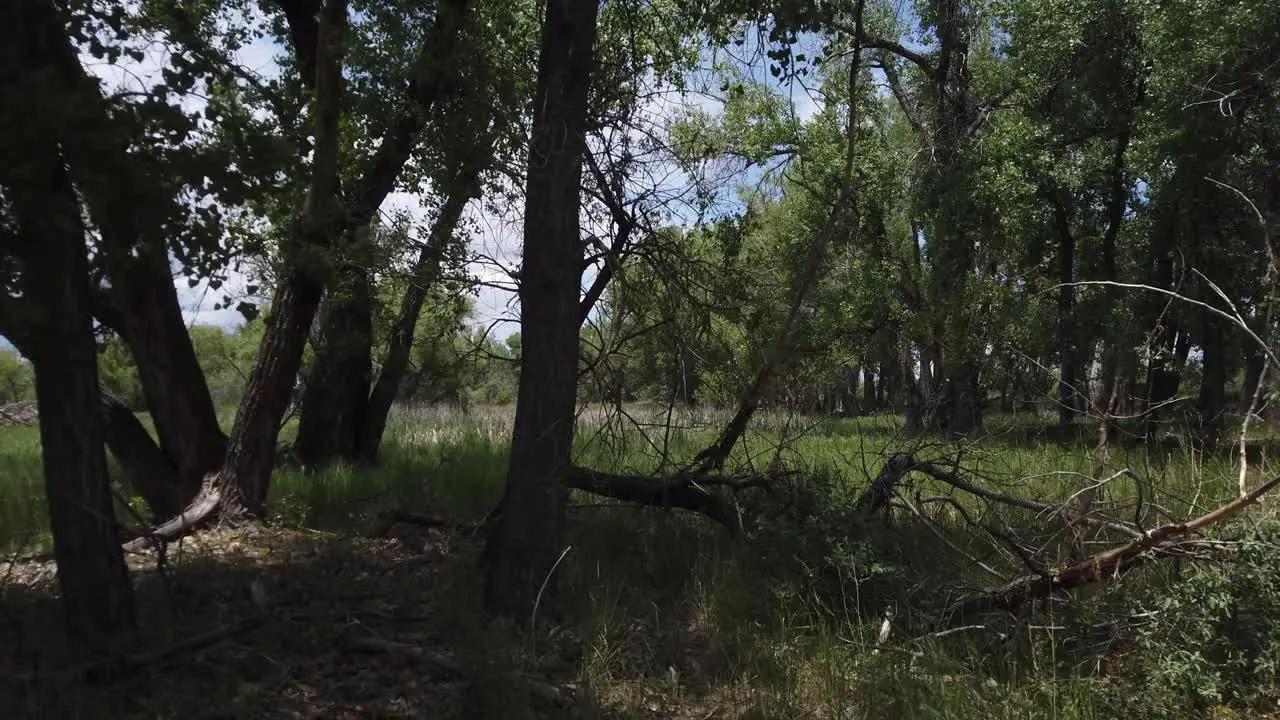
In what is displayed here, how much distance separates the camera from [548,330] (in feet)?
18.2

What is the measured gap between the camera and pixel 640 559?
22.1 feet

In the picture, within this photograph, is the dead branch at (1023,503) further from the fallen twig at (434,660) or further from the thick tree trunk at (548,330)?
the fallen twig at (434,660)

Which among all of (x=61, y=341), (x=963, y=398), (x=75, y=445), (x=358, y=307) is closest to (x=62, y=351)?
(x=61, y=341)

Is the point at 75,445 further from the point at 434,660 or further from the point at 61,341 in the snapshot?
the point at 434,660

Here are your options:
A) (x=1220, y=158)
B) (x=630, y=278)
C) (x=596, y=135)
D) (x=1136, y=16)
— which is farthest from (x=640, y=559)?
(x=1136, y=16)

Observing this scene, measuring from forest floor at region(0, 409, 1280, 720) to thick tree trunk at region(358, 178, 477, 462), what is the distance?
196 centimetres

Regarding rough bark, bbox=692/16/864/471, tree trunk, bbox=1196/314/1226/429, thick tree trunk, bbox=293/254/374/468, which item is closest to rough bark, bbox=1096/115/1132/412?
tree trunk, bbox=1196/314/1226/429

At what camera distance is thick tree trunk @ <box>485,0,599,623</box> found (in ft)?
18.1

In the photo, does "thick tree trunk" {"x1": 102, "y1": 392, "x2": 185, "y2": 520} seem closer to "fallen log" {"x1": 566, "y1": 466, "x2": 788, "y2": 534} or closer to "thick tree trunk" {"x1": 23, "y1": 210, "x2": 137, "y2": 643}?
"thick tree trunk" {"x1": 23, "y1": 210, "x2": 137, "y2": 643}

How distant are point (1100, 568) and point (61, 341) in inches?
214

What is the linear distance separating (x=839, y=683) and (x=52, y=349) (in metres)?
4.33

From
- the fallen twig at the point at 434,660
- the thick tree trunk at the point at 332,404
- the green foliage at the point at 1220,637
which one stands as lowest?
the fallen twig at the point at 434,660

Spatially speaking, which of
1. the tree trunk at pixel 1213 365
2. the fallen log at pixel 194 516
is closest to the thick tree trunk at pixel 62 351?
the fallen log at pixel 194 516

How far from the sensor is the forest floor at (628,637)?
4324 mm
